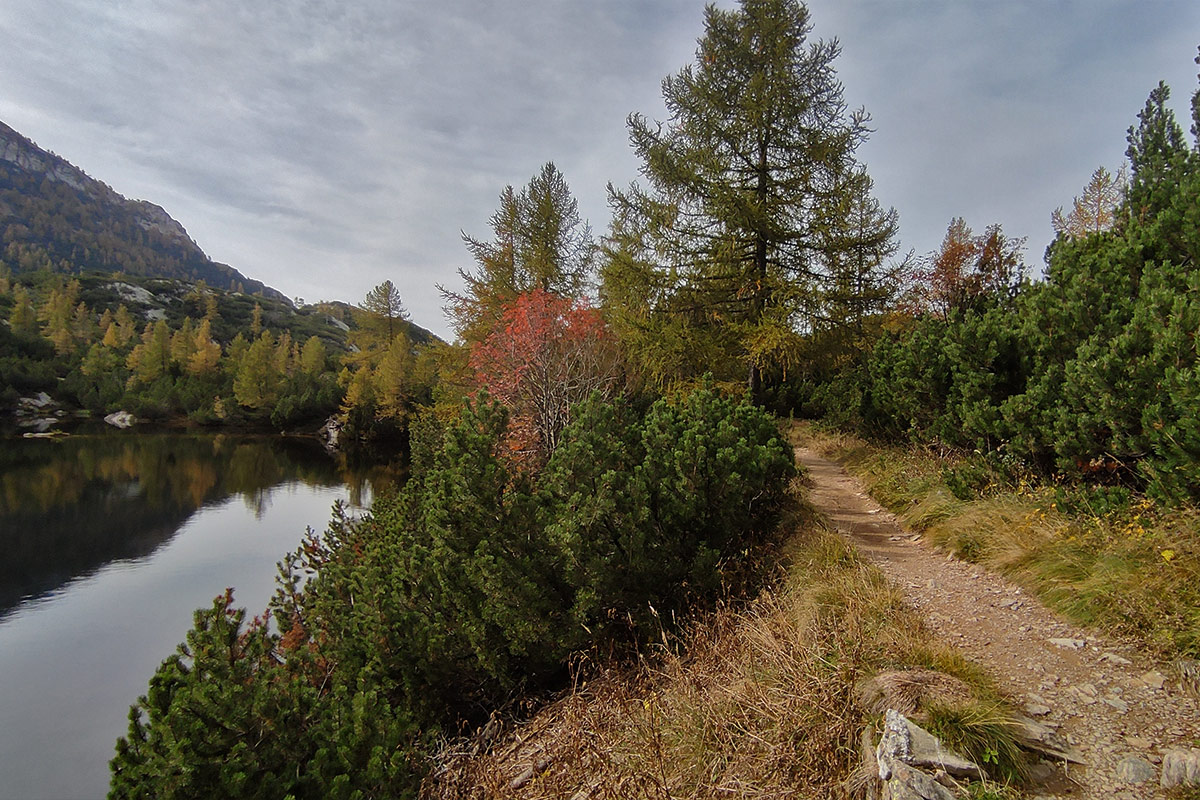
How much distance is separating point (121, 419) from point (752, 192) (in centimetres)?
6116

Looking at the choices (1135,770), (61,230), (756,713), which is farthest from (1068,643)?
(61,230)

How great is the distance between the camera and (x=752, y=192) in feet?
37.1

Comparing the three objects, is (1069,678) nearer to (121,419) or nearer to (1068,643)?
(1068,643)

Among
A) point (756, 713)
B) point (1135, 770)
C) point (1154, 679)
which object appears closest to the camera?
point (1135, 770)

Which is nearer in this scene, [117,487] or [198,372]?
[117,487]

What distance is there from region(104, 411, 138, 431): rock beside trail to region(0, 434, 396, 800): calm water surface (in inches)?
769

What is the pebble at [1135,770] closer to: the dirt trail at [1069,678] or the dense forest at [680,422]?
the dirt trail at [1069,678]

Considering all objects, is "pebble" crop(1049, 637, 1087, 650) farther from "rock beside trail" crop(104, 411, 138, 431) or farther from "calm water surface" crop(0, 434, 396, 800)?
"rock beside trail" crop(104, 411, 138, 431)

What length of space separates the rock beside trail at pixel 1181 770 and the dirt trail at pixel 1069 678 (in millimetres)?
50

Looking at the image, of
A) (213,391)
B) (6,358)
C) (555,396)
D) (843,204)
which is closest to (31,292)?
(6,358)

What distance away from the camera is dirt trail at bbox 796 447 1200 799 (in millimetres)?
Result: 2359

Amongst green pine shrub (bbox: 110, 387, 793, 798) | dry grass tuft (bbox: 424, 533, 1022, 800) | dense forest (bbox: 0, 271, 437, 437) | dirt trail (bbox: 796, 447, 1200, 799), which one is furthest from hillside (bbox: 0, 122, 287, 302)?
dirt trail (bbox: 796, 447, 1200, 799)

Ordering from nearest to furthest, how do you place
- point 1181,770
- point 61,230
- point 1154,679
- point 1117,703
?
point 1181,770 → point 1117,703 → point 1154,679 → point 61,230

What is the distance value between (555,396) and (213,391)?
5572 centimetres
